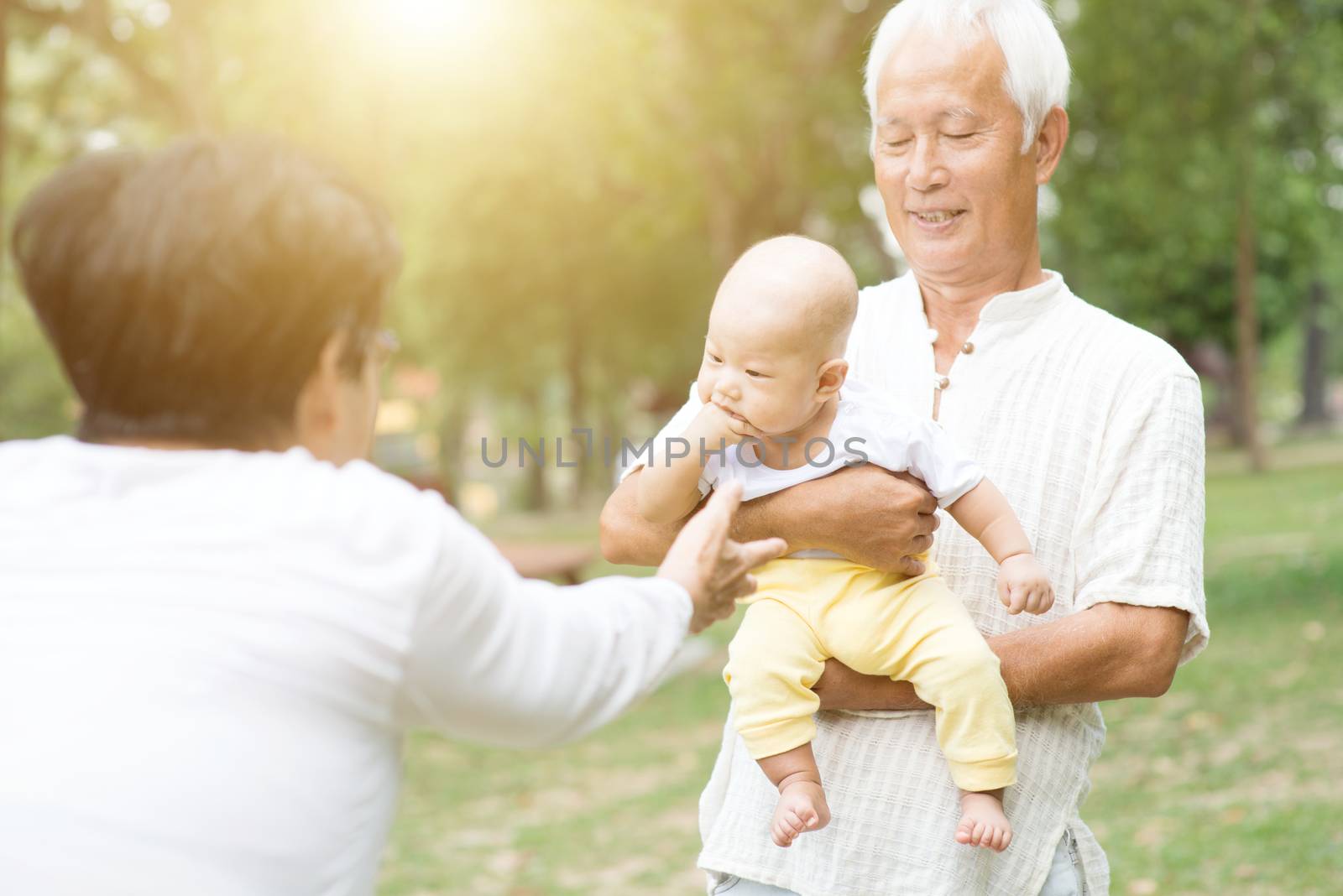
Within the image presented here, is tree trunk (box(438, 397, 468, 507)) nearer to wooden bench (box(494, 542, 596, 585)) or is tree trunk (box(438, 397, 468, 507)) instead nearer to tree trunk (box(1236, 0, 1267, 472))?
tree trunk (box(1236, 0, 1267, 472))

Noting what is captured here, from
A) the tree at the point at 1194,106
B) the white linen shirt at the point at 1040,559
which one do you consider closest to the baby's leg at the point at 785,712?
the white linen shirt at the point at 1040,559

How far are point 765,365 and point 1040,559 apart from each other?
2.05 ft

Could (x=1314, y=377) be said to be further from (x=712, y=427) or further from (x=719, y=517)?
(x=719, y=517)

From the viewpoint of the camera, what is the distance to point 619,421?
136 feet

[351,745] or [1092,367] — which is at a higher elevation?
[1092,367]

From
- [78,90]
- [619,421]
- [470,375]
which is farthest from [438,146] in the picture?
[619,421]

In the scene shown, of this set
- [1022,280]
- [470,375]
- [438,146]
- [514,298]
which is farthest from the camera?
[470,375]

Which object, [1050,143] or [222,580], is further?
[1050,143]

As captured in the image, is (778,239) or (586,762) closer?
(778,239)

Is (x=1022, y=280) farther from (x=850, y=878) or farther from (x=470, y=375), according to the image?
(x=470, y=375)

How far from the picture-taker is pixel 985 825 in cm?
231

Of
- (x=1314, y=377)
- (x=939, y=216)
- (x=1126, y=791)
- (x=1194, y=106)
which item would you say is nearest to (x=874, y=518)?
(x=939, y=216)

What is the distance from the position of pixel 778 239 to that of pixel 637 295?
2837 cm

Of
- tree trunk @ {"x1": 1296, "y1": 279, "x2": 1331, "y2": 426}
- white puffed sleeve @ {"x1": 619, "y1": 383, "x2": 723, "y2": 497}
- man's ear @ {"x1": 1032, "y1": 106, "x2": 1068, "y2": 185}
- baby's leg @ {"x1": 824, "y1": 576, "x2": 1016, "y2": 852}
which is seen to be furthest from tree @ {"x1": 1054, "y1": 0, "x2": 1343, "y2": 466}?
tree trunk @ {"x1": 1296, "y1": 279, "x2": 1331, "y2": 426}
